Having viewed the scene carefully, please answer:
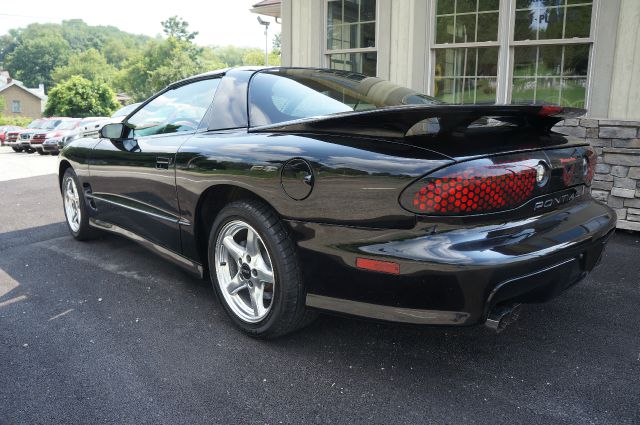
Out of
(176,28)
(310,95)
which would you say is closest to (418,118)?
(310,95)

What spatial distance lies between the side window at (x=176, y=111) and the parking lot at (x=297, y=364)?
1099 mm

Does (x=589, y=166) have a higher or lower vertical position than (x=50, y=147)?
higher

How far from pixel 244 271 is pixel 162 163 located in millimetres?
988

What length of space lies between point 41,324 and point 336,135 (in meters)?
2.06

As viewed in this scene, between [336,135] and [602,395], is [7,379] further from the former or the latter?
[602,395]

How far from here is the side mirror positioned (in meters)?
3.71

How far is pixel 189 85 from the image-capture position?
11.5ft

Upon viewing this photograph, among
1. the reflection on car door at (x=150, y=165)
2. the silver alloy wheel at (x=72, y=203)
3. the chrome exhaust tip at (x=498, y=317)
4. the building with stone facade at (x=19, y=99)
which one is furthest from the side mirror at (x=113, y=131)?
the building with stone facade at (x=19, y=99)

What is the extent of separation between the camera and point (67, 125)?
75.8ft

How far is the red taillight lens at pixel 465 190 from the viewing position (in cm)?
196

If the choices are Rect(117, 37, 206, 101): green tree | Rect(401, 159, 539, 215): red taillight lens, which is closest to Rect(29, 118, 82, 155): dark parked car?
Rect(401, 159, 539, 215): red taillight lens

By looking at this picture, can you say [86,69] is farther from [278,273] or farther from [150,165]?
[278,273]

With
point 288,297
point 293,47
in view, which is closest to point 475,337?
point 288,297

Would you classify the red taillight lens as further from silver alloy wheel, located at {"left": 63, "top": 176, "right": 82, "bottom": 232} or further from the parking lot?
silver alloy wheel, located at {"left": 63, "top": 176, "right": 82, "bottom": 232}
